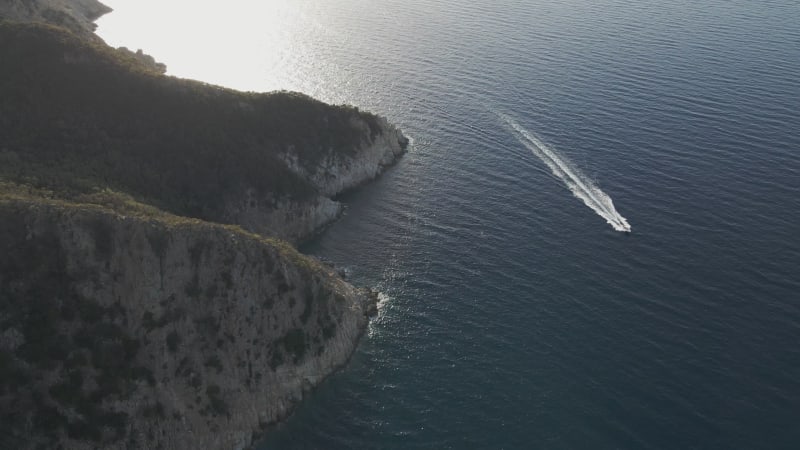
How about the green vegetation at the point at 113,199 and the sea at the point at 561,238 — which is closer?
the green vegetation at the point at 113,199

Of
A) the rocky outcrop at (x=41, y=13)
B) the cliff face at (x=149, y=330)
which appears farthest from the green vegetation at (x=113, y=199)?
the rocky outcrop at (x=41, y=13)

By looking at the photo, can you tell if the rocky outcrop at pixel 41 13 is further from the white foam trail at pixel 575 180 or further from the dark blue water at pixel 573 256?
the white foam trail at pixel 575 180

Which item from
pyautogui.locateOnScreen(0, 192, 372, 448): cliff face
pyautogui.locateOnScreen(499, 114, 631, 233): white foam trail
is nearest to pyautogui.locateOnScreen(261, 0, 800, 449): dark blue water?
pyautogui.locateOnScreen(499, 114, 631, 233): white foam trail

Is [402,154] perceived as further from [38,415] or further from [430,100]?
[38,415]

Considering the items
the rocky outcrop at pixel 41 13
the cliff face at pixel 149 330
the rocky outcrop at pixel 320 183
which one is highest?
the rocky outcrop at pixel 41 13

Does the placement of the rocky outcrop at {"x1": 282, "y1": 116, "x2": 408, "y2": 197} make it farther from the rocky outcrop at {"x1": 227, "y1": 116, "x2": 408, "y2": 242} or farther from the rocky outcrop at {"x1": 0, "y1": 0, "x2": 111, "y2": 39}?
the rocky outcrop at {"x1": 0, "y1": 0, "x2": 111, "y2": 39}

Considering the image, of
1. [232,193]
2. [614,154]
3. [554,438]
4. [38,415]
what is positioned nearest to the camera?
[38,415]

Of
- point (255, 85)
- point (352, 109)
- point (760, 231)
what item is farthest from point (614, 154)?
point (255, 85)

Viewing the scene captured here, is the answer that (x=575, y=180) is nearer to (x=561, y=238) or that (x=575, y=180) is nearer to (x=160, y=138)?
(x=561, y=238)

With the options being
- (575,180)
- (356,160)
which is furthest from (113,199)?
(575,180)
